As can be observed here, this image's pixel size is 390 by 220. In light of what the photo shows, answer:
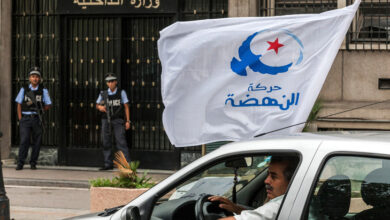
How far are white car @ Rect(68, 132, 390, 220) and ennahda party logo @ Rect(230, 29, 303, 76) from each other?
1549 millimetres

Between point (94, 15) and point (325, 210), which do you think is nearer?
point (325, 210)

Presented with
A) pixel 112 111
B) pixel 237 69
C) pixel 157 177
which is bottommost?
pixel 157 177

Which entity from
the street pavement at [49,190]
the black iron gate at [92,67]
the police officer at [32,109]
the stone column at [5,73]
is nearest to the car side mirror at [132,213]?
the street pavement at [49,190]

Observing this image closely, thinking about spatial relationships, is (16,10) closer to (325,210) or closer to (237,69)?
(237,69)

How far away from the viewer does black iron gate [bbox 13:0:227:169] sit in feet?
52.7

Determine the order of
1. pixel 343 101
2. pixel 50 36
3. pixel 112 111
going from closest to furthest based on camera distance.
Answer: pixel 343 101
pixel 112 111
pixel 50 36

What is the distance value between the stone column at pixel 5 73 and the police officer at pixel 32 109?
1277 mm

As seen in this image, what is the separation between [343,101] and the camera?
14.6 metres

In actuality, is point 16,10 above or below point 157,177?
above

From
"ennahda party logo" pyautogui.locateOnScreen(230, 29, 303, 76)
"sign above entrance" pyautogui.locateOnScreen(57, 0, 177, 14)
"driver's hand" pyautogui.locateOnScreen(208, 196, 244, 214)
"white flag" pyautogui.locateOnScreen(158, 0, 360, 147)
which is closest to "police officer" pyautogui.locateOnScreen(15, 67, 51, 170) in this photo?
"sign above entrance" pyautogui.locateOnScreen(57, 0, 177, 14)

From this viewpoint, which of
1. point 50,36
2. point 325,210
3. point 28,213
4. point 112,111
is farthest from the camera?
point 50,36

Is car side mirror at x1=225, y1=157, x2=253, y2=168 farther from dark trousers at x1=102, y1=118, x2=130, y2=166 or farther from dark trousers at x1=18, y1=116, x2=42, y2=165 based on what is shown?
dark trousers at x1=18, y1=116, x2=42, y2=165

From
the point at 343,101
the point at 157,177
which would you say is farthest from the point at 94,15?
the point at 343,101

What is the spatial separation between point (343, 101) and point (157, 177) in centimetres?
363
